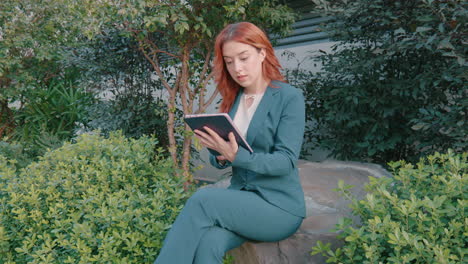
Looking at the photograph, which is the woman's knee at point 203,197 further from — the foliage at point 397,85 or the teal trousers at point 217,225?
the foliage at point 397,85

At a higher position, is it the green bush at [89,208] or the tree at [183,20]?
the tree at [183,20]

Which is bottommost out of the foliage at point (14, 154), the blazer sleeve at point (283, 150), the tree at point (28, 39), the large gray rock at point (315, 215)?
the large gray rock at point (315, 215)

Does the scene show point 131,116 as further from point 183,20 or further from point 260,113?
point 260,113

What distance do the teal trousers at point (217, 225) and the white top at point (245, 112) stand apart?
0.40 meters

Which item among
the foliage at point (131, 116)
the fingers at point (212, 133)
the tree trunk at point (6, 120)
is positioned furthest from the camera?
the tree trunk at point (6, 120)

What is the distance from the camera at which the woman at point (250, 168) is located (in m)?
1.87

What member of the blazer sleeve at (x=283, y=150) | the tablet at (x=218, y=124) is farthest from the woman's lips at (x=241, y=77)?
the tablet at (x=218, y=124)

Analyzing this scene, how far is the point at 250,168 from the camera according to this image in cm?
190

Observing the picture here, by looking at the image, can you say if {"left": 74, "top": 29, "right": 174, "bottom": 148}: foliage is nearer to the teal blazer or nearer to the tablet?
the teal blazer

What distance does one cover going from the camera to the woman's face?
2061 mm

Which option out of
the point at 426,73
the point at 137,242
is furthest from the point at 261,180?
the point at 426,73

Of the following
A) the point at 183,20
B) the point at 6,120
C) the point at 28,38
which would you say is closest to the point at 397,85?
the point at 183,20

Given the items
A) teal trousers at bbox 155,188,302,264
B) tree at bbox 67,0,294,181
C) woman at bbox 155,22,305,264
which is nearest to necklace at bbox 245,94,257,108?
woman at bbox 155,22,305,264

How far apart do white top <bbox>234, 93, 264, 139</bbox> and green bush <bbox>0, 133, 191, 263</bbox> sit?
62cm
